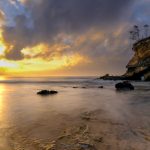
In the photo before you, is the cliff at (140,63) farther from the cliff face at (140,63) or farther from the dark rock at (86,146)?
the dark rock at (86,146)

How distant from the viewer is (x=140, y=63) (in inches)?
4013

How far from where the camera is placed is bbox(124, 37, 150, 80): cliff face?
97.9 meters

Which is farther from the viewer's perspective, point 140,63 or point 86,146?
point 140,63

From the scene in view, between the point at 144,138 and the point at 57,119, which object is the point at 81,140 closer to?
the point at 144,138

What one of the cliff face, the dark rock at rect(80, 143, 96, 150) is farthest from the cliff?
the dark rock at rect(80, 143, 96, 150)

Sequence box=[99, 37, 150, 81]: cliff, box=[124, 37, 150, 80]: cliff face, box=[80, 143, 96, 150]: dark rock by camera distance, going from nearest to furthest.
Answer: box=[80, 143, 96, 150]: dark rock < box=[124, 37, 150, 80]: cliff face < box=[99, 37, 150, 81]: cliff

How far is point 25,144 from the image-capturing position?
1066 centimetres

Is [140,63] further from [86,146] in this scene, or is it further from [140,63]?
[86,146]

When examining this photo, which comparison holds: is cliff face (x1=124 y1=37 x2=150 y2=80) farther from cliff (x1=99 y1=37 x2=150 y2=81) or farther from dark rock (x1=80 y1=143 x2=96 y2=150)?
dark rock (x1=80 y1=143 x2=96 y2=150)

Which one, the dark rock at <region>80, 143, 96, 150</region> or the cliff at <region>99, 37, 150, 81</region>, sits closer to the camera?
the dark rock at <region>80, 143, 96, 150</region>

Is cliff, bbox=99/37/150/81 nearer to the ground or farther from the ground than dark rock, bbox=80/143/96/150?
farther from the ground

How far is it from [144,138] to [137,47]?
10295cm

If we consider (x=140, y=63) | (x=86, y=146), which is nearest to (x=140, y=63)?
(x=140, y=63)

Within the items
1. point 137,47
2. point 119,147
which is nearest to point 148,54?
point 137,47
